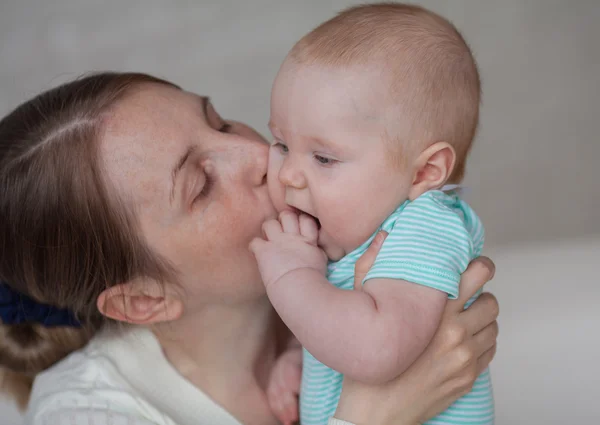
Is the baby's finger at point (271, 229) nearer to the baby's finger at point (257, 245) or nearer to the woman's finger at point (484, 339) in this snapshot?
the baby's finger at point (257, 245)

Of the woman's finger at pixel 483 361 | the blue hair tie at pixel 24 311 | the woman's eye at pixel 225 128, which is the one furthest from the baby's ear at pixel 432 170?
the blue hair tie at pixel 24 311

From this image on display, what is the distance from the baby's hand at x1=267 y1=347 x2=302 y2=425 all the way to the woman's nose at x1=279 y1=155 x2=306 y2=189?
621 mm

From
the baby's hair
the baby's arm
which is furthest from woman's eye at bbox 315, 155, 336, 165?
the baby's arm

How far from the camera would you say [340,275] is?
4.40ft

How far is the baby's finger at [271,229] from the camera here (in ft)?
4.42

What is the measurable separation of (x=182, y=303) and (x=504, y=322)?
4.28 ft

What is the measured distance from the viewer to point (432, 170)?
1259mm

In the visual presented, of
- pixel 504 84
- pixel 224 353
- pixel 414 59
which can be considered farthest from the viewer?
pixel 504 84

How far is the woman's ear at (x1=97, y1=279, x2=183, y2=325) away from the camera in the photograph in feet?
5.03

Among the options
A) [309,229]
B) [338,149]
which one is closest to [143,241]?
[309,229]

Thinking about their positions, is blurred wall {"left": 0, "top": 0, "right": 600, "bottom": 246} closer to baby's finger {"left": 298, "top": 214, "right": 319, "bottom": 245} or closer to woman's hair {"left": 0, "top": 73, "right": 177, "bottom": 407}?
woman's hair {"left": 0, "top": 73, "right": 177, "bottom": 407}

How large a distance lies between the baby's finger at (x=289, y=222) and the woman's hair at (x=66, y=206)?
1.01 ft

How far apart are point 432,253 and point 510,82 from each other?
2.35 m

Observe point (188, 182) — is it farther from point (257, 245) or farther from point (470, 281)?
point (470, 281)
